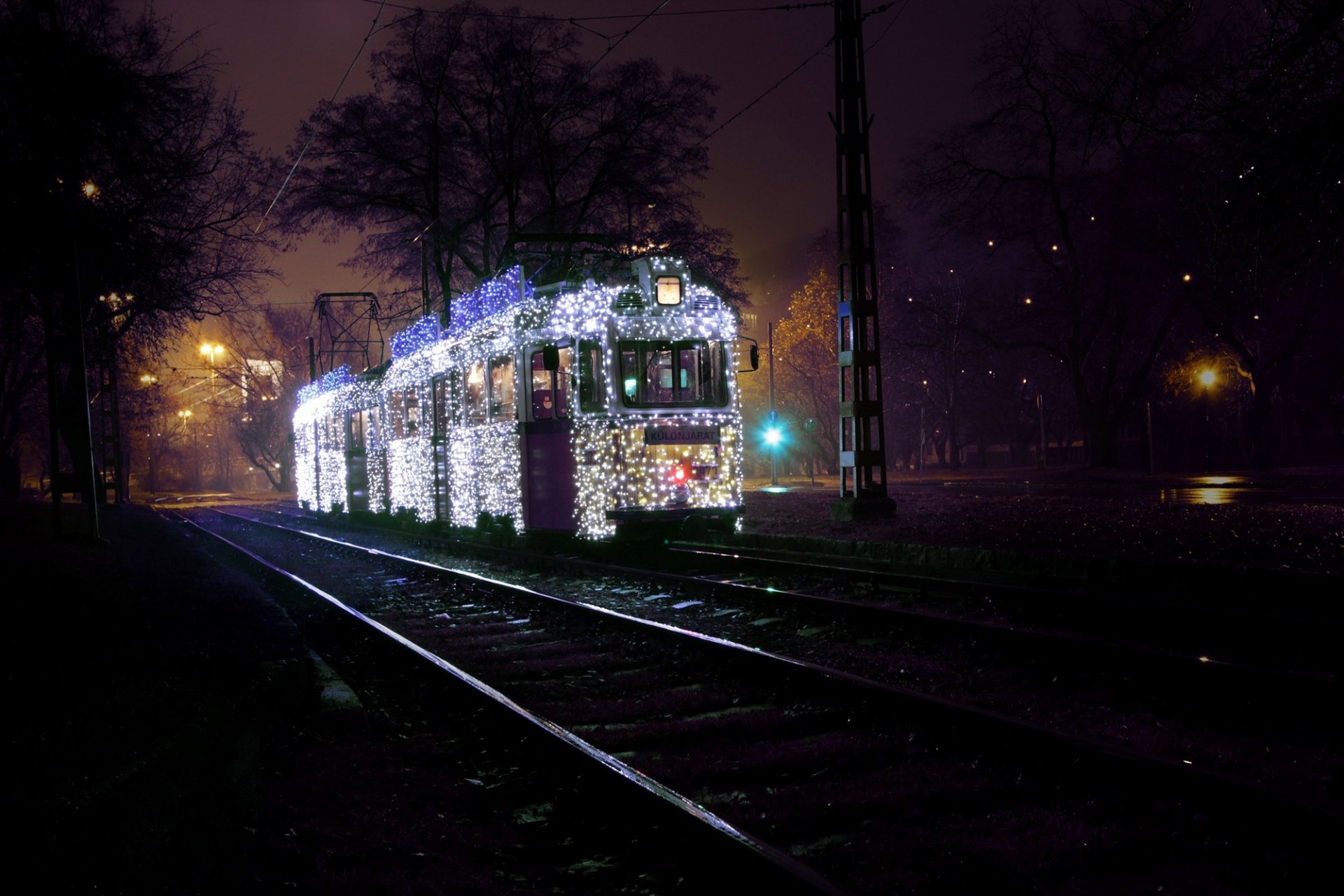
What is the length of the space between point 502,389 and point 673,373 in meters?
2.73

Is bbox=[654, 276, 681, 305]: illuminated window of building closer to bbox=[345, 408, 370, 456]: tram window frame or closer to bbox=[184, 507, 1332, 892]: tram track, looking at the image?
bbox=[184, 507, 1332, 892]: tram track

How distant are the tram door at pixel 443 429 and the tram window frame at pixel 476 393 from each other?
0.34m

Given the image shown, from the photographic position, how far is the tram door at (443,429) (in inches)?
686

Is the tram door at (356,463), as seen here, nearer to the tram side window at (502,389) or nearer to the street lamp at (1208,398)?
the tram side window at (502,389)

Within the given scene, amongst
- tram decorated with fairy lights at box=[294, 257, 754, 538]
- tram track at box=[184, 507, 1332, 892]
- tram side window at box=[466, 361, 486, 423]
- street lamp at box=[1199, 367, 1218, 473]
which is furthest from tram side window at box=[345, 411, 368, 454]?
street lamp at box=[1199, 367, 1218, 473]

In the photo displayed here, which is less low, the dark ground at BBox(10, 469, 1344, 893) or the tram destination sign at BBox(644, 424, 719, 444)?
the tram destination sign at BBox(644, 424, 719, 444)

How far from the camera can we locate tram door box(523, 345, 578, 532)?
13.9 metres

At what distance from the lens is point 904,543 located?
1366 cm

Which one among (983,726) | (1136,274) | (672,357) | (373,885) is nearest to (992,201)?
(1136,274)

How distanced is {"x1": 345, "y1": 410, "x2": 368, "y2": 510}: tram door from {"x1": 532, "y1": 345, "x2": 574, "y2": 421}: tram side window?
11389 mm

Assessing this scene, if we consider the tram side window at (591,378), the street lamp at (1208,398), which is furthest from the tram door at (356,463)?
the street lamp at (1208,398)

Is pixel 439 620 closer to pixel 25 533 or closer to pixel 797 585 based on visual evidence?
pixel 797 585

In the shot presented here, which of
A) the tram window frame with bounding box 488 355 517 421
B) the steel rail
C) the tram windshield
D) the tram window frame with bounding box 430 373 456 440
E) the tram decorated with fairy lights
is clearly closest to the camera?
the steel rail

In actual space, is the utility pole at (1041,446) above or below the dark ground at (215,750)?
above
